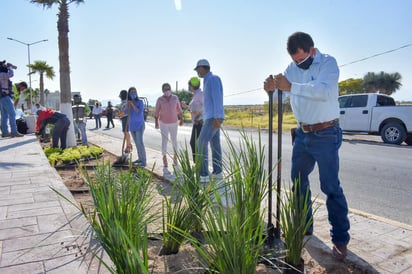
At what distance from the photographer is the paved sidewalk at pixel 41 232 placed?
2.27 meters

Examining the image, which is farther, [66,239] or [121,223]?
[66,239]

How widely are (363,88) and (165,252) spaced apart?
49519 mm

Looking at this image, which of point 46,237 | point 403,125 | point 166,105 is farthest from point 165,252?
point 403,125

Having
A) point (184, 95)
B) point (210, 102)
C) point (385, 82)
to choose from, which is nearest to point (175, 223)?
point (210, 102)

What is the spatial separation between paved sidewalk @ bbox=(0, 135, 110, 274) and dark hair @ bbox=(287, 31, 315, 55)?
2.02m

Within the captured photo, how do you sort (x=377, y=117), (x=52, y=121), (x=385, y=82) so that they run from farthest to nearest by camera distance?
(x=385, y=82)
(x=377, y=117)
(x=52, y=121)

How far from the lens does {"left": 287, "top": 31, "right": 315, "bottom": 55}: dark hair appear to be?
8.34ft

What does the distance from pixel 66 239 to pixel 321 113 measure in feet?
7.47

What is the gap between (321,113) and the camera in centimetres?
262

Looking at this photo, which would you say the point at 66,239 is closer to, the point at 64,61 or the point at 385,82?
the point at 64,61

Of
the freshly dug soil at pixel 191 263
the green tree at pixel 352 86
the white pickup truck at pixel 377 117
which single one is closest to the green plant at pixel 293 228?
the freshly dug soil at pixel 191 263

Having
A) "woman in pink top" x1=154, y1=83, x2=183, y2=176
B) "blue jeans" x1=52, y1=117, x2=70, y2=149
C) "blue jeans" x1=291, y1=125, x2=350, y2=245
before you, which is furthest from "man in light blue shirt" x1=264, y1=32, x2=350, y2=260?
"blue jeans" x1=52, y1=117, x2=70, y2=149

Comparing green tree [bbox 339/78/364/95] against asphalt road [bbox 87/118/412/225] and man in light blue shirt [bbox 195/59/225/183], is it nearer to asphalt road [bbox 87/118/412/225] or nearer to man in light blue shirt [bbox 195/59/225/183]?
asphalt road [bbox 87/118/412/225]

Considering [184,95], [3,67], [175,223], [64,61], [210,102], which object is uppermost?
[184,95]
